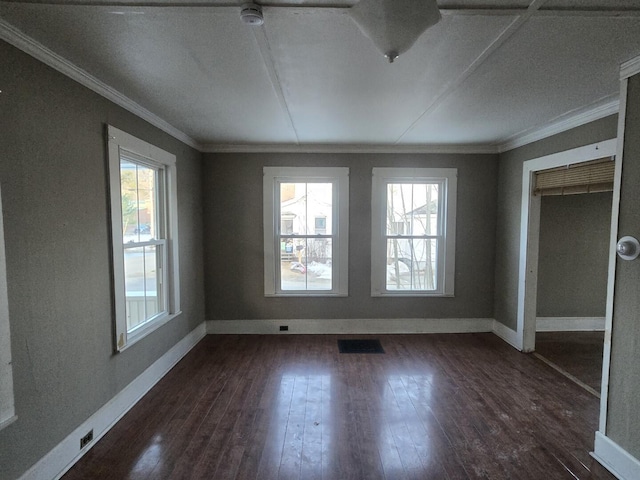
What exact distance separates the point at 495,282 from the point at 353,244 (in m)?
1.98

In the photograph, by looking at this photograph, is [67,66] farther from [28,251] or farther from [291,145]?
[291,145]

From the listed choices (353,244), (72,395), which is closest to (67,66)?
(72,395)

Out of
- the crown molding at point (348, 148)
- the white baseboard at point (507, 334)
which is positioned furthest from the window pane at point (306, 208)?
the white baseboard at point (507, 334)

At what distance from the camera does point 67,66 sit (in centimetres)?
186

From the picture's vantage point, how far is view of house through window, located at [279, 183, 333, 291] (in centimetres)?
416

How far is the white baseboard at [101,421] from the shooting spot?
1752mm

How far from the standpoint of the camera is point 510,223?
3832mm

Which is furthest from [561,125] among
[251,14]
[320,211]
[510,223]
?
[251,14]

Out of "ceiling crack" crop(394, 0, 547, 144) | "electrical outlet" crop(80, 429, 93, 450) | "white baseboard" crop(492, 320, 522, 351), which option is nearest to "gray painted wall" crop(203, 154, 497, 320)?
"white baseboard" crop(492, 320, 522, 351)

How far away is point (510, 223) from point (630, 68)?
7.30 feet

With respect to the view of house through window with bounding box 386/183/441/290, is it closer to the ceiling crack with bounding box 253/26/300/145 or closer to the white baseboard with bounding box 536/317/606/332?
the white baseboard with bounding box 536/317/606/332

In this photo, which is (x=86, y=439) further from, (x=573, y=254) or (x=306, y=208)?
(x=573, y=254)

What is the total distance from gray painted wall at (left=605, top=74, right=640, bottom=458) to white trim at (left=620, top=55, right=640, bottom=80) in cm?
4

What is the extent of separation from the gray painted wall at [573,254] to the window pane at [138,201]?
4.66 m
